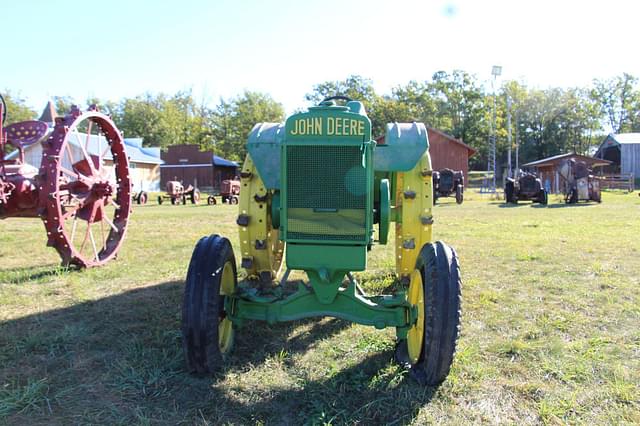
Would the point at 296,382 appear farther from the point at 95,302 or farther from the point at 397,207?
the point at 95,302

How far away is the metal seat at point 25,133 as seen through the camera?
588 centimetres

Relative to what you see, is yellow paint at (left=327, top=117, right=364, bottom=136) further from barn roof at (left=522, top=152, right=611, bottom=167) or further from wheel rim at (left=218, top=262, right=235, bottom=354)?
barn roof at (left=522, top=152, right=611, bottom=167)

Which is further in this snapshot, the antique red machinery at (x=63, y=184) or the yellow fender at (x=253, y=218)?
the antique red machinery at (x=63, y=184)

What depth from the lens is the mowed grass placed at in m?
2.73

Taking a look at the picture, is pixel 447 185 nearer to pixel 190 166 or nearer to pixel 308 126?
pixel 308 126

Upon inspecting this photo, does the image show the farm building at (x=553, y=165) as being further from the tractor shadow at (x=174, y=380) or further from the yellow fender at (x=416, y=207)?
the tractor shadow at (x=174, y=380)

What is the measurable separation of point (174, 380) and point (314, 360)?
0.97 m

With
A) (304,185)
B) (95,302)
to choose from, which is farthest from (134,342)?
(304,185)

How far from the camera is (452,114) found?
59.0m

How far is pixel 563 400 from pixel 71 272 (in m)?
5.59

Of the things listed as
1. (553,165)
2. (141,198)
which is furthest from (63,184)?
(553,165)

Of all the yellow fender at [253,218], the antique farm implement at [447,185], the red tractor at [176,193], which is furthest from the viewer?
the red tractor at [176,193]

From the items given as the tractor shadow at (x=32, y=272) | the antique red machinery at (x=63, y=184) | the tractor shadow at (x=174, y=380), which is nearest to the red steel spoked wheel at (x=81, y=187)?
the antique red machinery at (x=63, y=184)

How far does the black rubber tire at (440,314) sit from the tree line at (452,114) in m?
51.1
